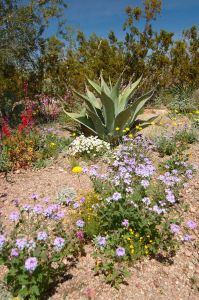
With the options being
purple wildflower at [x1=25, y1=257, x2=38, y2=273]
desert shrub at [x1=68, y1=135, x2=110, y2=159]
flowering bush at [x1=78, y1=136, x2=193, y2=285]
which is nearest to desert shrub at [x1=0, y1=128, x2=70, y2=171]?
desert shrub at [x1=68, y1=135, x2=110, y2=159]

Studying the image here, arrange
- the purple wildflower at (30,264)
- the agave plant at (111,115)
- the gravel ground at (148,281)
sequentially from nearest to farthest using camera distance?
the purple wildflower at (30,264), the gravel ground at (148,281), the agave plant at (111,115)

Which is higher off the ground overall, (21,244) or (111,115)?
(111,115)

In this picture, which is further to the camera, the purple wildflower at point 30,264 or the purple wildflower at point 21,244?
the purple wildflower at point 21,244

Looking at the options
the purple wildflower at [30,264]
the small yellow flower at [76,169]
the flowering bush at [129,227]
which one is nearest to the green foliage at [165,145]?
the small yellow flower at [76,169]

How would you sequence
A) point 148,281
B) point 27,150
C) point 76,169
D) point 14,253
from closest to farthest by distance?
point 14,253
point 148,281
point 76,169
point 27,150

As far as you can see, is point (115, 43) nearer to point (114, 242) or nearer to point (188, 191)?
point (188, 191)

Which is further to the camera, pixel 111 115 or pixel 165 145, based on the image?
pixel 111 115

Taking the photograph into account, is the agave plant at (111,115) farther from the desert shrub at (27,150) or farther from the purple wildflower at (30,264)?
the purple wildflower at (30,264)

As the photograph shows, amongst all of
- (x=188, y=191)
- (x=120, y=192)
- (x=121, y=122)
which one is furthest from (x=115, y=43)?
(x=120, y=192)

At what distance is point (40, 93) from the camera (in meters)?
10.5

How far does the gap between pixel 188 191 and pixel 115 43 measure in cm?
872

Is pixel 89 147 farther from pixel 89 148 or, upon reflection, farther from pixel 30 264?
pixel 30 264

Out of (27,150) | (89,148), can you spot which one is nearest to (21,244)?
(27,150)

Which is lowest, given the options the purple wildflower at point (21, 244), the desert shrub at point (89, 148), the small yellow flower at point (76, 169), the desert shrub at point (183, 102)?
the small yellow flower at point (76, 169)
